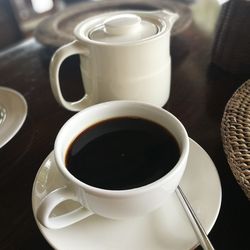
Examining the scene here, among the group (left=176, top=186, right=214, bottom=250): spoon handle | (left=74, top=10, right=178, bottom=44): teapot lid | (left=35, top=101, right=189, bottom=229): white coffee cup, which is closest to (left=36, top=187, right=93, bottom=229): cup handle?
(left=35, top=101, right=189, bottom=229): white coffee cup

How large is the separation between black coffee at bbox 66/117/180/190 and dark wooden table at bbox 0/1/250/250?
0.09 metres

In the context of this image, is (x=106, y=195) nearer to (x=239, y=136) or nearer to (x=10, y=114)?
(x=239, y=136)

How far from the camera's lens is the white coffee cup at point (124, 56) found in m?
0.40

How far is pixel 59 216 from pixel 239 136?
229 mm

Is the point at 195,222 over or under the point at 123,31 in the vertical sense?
under

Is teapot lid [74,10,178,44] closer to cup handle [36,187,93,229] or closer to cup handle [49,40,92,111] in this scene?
cup handle [49,40,92,111]

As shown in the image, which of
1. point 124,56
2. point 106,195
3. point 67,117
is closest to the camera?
point 106,195

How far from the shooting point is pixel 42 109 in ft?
1.78

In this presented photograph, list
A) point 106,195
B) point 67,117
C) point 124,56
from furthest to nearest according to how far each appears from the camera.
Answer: point 67,117 < point 124,56 < point 106,195

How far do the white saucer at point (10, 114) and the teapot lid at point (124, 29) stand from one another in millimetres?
162

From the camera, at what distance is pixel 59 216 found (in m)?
0.31

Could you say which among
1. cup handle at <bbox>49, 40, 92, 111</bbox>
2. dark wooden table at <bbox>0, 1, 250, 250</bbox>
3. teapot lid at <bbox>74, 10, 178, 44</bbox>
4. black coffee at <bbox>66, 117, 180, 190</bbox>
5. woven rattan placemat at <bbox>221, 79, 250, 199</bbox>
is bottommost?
dark wooden table at <bbox>0, 1, 250, 250</bbox>

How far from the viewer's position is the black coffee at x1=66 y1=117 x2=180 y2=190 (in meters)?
0.33

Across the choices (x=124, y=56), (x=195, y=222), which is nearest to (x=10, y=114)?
(x=124, y=56)
